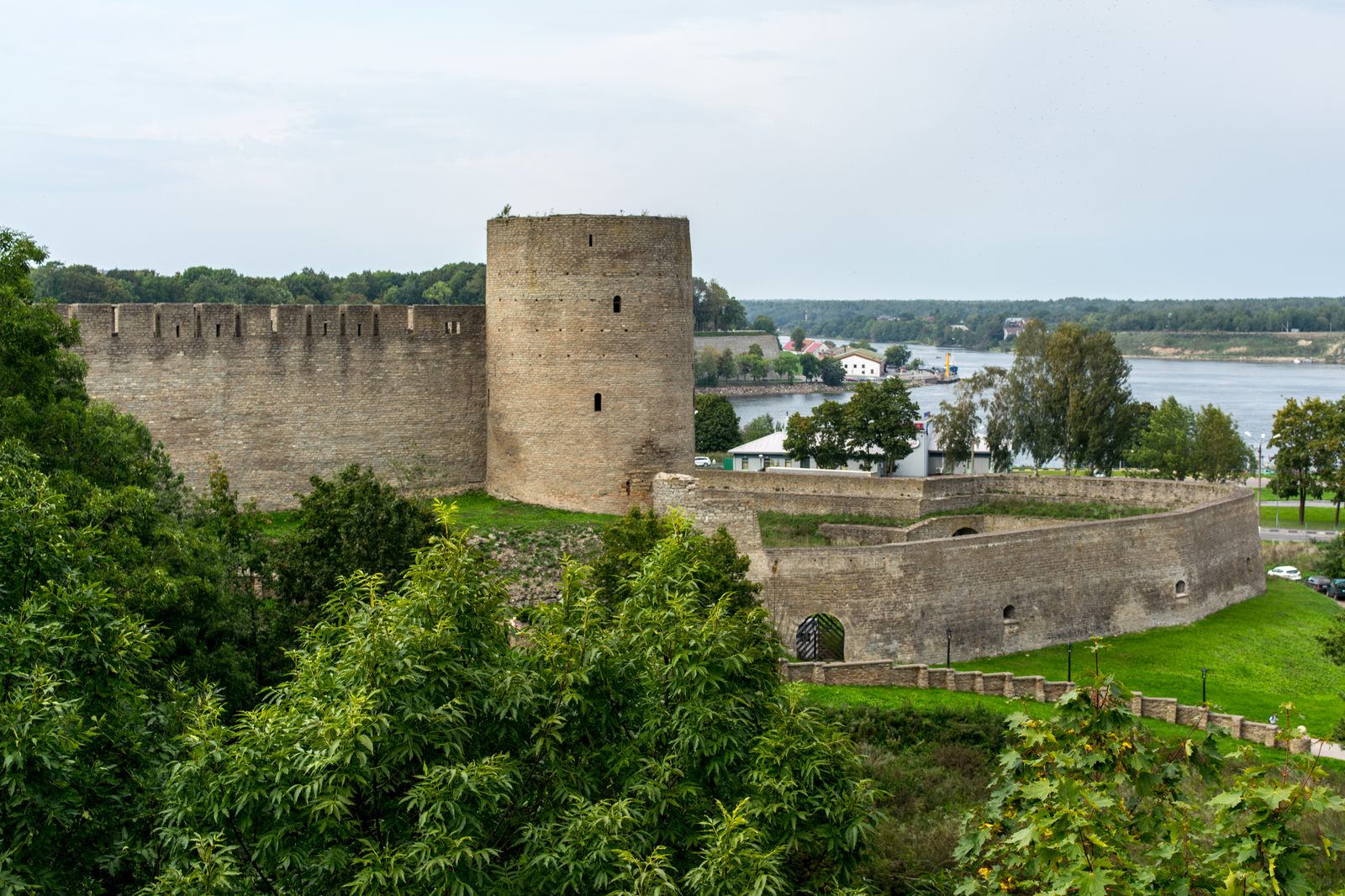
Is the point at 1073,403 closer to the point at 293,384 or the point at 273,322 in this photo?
the point at 293,384

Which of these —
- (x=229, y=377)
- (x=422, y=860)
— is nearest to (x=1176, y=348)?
(x=229, y=377)

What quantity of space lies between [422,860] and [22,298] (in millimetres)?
10143

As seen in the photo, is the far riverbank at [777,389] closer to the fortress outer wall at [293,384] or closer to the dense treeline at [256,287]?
the dense treeline at [256,287]

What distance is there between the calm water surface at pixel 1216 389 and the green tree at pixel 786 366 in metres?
6.91

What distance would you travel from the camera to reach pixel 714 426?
55.2 m

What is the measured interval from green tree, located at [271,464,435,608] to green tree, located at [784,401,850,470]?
1230 inches

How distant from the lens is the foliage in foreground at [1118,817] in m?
6.78

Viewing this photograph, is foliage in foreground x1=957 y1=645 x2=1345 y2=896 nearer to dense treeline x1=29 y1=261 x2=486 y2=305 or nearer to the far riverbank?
dense treeline x1=29 y1=261 x2=486 y2=305

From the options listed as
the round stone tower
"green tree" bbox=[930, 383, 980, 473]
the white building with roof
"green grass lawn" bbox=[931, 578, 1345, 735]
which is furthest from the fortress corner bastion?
"green tree" bbox=[930, 383, 980, 473]

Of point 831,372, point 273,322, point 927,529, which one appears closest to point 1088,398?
point 927,529

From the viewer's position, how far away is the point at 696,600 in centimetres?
939

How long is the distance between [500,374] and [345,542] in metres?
7.63

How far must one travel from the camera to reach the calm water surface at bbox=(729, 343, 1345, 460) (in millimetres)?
102812

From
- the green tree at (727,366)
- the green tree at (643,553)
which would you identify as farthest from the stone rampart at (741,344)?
the green tree at (643,553)
